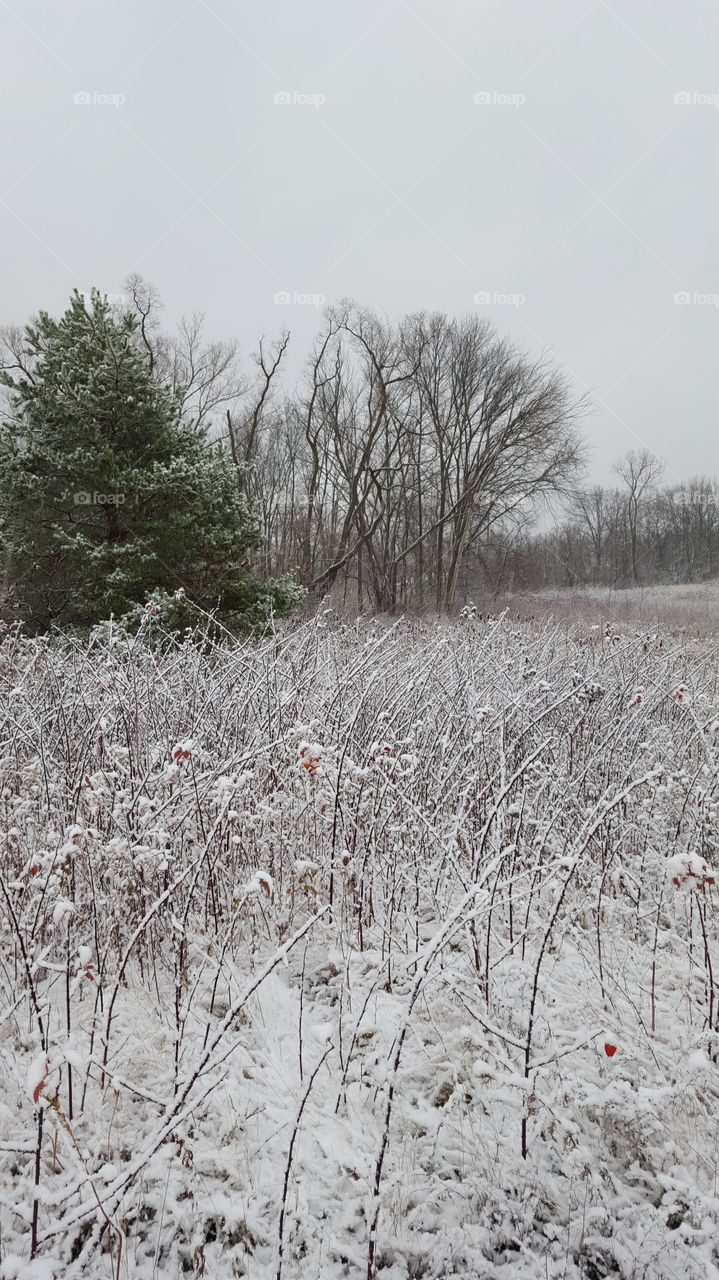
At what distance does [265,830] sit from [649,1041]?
2.11m

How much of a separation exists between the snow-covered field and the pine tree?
6.27 m

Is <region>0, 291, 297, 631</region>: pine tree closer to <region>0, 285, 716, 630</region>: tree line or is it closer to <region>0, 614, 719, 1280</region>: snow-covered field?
<region>0, 285, 716, 630</region>: tree line

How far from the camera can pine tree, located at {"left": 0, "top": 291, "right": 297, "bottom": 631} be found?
980 centimetres

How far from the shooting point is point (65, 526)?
10.3 meters

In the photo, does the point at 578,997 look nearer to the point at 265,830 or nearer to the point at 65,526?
the point at 265,830

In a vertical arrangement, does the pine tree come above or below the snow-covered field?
above

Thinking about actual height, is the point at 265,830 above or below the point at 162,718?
below

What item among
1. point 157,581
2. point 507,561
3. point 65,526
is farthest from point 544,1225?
point 507,561

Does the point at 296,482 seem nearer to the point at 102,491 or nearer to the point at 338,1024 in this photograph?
the point at 102,491
